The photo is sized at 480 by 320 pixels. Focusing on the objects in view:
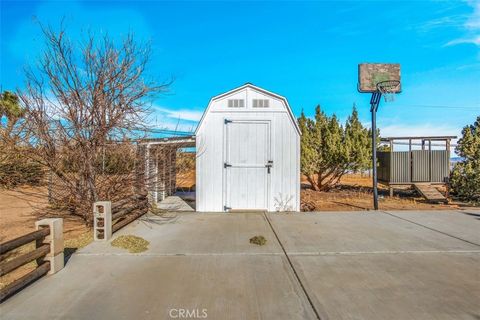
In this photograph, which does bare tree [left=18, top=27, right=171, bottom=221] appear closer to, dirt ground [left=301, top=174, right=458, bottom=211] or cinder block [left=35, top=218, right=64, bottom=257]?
cinder block [left=35, top=218, right=64, bottom=257]

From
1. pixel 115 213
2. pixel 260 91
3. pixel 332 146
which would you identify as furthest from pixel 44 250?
pixel 332 146

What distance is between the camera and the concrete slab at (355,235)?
15.0ft

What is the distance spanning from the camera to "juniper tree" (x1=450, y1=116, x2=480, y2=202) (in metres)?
10.1

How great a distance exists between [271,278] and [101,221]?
3.28m

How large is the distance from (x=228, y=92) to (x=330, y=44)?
7.18 m

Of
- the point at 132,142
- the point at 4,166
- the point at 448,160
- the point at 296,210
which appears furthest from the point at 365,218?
the point at 4,166

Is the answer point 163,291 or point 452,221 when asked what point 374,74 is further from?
point 163,291

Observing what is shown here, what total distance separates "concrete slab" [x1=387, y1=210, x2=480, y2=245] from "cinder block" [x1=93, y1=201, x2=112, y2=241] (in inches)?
252

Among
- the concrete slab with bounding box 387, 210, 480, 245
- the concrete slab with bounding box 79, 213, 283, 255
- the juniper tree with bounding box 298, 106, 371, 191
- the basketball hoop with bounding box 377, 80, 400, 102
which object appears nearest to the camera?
the concrete slab with bounding box 79, 213, 283, 255

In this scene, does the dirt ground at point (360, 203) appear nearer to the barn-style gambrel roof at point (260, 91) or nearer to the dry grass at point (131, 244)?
the barn-style gambrel roof at point (260, 91)

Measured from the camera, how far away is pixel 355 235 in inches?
210

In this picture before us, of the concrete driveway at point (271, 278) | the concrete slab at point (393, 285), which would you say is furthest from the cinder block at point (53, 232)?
the concrete slab at point (393, 285)

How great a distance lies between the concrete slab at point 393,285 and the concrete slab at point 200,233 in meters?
0.99

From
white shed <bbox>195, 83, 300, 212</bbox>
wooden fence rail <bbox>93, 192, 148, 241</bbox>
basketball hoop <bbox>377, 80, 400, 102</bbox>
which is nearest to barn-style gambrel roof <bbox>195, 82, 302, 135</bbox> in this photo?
white shed <bbox>195, 83, 300, 212</bbox>
